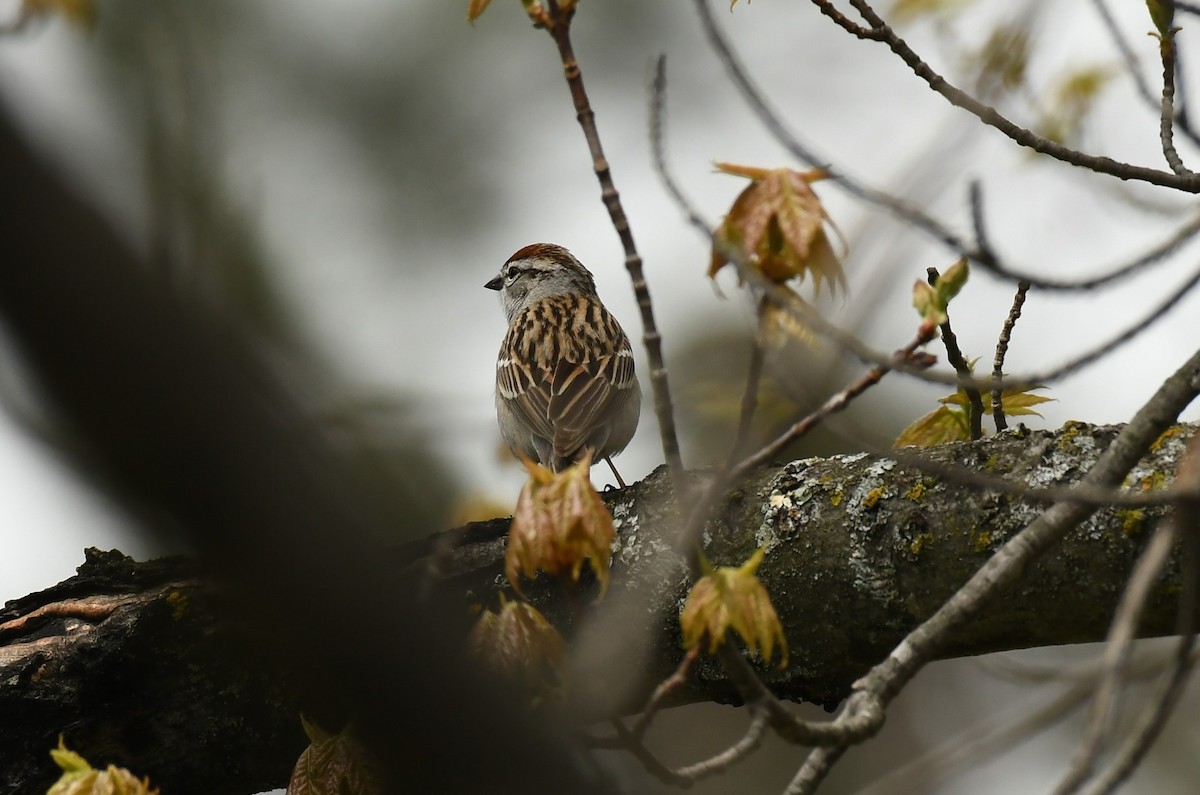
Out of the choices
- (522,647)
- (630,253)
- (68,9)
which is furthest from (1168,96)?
(68,9)

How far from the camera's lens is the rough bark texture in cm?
307

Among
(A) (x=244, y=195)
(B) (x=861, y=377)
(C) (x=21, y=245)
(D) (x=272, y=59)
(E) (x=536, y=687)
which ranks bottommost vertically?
(E) (x=536, y=687)

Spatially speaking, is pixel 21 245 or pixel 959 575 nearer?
pixel 21 245

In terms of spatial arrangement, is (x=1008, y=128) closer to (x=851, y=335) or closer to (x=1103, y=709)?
(x=851, y=335)

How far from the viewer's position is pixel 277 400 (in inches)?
59.9

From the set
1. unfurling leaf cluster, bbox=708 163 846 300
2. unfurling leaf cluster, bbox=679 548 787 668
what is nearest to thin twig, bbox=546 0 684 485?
unfurling leaf cluster, bbox=708 163 846 300

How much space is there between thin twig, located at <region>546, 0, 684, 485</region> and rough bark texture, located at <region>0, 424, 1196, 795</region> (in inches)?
30.1

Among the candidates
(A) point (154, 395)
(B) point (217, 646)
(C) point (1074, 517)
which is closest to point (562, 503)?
(C) point (1074, 517)

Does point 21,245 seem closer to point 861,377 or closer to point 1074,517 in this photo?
point 861,377

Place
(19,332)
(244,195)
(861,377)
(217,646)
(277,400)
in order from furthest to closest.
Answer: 1. (244,195)
2. (217,646)
3. (861,377)
4. (277,400)
5. (19,332)

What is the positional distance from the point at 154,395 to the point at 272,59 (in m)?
12.9

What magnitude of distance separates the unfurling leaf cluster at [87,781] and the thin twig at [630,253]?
160 cm

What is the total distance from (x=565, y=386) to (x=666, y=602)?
8.55ft

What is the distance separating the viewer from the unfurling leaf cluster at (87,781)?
2738 millimetres
